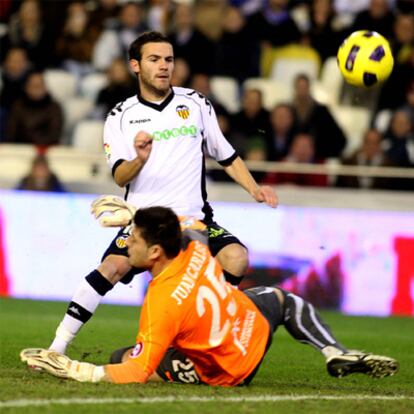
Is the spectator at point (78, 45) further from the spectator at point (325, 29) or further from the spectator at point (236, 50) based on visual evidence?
the spectator at point (325, 29)

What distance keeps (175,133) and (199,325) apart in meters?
1.92

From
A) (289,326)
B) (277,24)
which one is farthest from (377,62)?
(277,24)

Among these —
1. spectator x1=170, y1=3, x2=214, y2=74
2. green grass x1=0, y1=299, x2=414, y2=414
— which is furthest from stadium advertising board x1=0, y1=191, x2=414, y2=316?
spectator x1=170, y1=3, x2=214, y2=74

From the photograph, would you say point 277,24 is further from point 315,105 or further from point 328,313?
point 328,313

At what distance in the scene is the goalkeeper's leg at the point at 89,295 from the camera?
29.0 ft

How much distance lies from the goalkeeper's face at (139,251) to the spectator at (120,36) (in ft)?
36.3

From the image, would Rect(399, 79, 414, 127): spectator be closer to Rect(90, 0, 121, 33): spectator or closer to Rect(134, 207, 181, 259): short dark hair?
Rect(90, 0, 121, 33): spectator

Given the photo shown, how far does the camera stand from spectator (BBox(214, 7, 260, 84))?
18.2 metres

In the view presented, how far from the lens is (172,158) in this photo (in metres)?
9.02

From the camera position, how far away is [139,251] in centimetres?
756

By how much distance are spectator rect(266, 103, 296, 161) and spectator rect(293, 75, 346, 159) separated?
7.1 inches

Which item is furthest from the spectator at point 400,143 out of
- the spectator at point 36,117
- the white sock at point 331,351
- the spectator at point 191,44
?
the white sock at point 331,351

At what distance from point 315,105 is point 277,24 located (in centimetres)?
183

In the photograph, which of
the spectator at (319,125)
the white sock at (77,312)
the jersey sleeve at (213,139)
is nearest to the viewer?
the white sock at (77,312)
